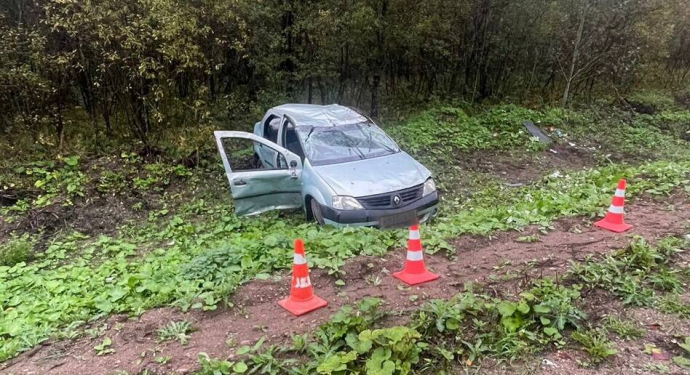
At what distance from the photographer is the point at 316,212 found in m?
6.19

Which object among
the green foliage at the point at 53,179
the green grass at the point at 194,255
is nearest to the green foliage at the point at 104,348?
the green grass at the point at 194,255

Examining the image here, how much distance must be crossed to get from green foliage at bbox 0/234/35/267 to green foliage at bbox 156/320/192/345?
11.5 ft

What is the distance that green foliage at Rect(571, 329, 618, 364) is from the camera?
2.83 meters

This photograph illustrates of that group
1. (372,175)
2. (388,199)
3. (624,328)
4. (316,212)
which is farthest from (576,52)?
(624,328)

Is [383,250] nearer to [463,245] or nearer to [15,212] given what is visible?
[463,245]

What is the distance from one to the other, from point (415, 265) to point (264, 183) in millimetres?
3127

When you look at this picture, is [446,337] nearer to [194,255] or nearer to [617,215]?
[617,215]

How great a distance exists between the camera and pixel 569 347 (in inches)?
116

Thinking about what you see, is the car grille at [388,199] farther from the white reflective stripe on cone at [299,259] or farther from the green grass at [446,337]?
the green grass at [446,337]

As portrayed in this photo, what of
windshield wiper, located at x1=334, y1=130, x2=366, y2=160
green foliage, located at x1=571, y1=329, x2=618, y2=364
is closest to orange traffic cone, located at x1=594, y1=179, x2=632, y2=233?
green foliage, located at x1=571, y1=329, x2=618, y2=364

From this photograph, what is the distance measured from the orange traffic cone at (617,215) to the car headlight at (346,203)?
9.05 ft

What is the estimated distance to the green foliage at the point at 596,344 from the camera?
283 centimetres

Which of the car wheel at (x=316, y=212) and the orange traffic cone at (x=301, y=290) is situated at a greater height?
the orange traffic cone at (x=301, y=290)

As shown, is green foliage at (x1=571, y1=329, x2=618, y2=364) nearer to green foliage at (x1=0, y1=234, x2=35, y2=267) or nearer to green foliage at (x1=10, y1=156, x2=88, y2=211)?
green foliage at (x1=0, y1=234, x2=35, y2=267)
